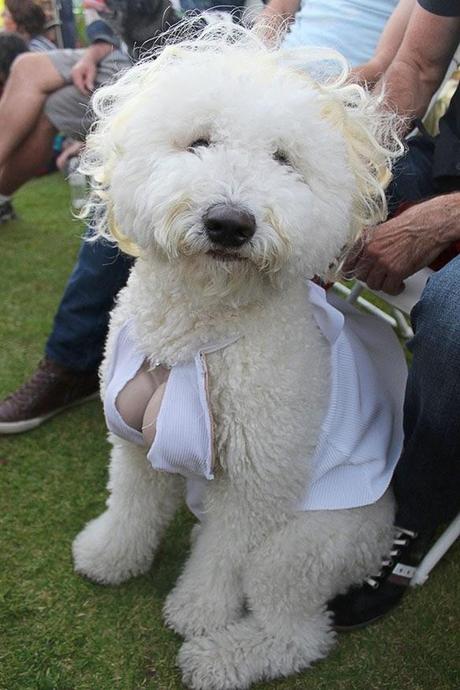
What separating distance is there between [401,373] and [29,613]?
1059mm

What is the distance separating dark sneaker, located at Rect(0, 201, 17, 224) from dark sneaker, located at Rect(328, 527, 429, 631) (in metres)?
2.85

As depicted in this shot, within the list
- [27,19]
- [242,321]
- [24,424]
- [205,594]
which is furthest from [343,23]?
[27,19]

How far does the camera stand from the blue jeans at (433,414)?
1356mm

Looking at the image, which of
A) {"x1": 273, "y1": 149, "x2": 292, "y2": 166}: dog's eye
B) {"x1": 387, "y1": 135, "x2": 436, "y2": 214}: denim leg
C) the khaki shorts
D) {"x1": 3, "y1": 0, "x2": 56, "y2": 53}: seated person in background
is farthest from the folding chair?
{"x1": 3, "y1": 0, "x2": 56, "y2": 53}: seated person in background

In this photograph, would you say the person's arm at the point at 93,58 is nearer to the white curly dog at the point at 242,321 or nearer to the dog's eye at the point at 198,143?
the white curly dog at the point at 242,321

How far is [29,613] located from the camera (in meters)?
1.54

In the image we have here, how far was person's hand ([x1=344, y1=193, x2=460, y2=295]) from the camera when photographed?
147 cm

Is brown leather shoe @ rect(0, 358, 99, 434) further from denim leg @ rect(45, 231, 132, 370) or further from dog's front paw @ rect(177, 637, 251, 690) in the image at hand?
dog's front paw @ rect(177, 637, 251, 690)

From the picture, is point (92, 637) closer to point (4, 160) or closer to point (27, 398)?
point (27, 398)

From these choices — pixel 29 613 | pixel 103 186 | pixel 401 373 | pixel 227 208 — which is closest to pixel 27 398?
pixel 29 613

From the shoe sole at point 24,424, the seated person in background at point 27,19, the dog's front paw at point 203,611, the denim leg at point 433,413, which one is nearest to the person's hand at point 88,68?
the shoe sole at point 24,424

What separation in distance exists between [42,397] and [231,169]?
1.28 meters

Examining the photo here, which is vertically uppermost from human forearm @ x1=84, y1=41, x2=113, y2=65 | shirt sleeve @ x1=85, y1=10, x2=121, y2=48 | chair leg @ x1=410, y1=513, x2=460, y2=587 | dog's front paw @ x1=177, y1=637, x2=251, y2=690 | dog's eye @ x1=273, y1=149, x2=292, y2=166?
dog's eye @ x1=273, y1=149, x2=292, y2=166

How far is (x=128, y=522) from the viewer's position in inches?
63.7
